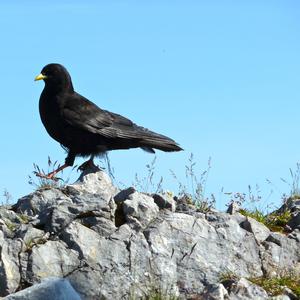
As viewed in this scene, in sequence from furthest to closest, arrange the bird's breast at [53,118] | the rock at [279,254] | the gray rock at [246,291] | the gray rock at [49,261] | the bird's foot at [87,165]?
the bird's breast at [53,118], the bird's foot at [87,165], the rock at [279,254], the gray rock at [49,261], the gray rock at [246,291]

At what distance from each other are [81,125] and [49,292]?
5.52 m

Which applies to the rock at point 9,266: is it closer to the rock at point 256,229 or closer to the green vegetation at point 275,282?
the green vegetation at point 275,282

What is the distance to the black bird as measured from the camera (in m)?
11.4

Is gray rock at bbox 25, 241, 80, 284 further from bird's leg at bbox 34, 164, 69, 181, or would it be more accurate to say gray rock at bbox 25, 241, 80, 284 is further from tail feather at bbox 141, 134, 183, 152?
tail feather at bbox 141, 134, 183, 152

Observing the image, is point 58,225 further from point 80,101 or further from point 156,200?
point 80,101

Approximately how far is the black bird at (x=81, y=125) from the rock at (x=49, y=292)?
5.08 m

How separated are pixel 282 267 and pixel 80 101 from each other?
200 inches

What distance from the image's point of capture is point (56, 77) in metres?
11.9

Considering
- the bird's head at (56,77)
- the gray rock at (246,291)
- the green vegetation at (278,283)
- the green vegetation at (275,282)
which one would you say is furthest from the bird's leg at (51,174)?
the gray rock at (246,291)

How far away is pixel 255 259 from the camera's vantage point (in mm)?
7672

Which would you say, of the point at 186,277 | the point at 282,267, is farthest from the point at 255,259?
the point at 186,277

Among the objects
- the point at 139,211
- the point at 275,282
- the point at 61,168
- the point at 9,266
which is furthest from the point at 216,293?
the point at 61,168

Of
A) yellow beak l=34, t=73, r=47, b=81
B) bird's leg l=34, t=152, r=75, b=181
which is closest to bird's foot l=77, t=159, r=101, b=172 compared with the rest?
bird's leg l=34, t=152, r=75, b=181

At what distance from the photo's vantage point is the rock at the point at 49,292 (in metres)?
6.07
